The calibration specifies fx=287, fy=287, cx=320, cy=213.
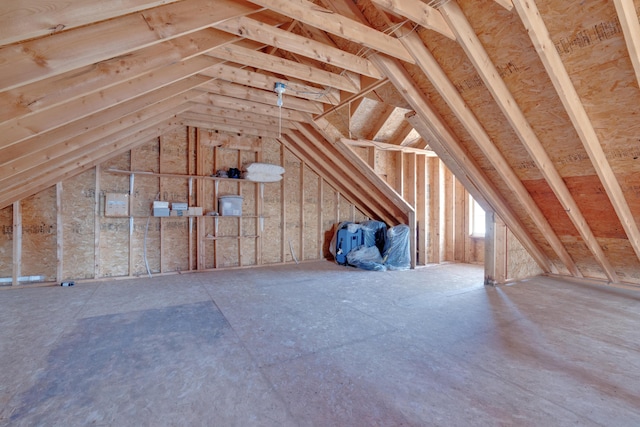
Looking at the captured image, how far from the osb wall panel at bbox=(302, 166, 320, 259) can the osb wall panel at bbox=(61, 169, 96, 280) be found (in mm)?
3643

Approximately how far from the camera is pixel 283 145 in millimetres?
5895

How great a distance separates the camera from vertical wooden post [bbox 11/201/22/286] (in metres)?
4.07

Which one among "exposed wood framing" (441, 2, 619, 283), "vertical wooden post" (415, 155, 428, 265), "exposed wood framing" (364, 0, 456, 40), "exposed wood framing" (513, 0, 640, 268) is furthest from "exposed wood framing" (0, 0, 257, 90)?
"vertical wooden post" (415, 155, 428, 265)

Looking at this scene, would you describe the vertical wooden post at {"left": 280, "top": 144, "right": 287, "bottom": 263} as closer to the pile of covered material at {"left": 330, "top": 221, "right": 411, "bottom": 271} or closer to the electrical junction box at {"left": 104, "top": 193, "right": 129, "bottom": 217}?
the pile of covered material at {"left": 330, "top": 221, "right": 411, "bottom": 271}

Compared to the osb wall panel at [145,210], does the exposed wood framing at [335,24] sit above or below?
above

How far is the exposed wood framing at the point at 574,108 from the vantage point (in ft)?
6.35

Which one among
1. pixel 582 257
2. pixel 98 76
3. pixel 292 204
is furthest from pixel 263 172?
pixel 582 257

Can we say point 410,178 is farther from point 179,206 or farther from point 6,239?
point 6,239

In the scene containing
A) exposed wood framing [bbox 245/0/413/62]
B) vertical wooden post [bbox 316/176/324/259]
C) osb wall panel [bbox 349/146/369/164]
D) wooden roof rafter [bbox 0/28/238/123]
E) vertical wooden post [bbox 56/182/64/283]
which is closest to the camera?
wooden roof rafter [bbox 0/28/238/123]

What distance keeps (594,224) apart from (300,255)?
464 cm

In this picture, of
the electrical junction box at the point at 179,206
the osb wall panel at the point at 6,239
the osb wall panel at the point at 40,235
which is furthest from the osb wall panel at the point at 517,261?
the osb wall panel at the point at 6,239

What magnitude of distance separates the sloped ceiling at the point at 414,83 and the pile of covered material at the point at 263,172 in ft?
3.84

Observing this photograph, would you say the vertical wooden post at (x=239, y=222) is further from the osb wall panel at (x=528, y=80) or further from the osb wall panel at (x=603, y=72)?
the osb wall panel at (x=603, y=72)

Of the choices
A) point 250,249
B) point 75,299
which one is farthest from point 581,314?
point 75,299
